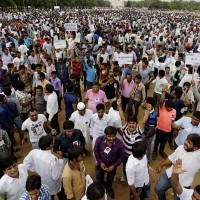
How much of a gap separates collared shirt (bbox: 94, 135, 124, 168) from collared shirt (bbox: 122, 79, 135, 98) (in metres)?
2.78

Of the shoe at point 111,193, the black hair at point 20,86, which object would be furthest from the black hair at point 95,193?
the black hair at point 20,86

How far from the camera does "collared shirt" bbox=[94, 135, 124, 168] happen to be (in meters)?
3.82

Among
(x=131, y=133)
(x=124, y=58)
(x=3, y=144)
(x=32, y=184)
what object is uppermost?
(x=124, y=58)

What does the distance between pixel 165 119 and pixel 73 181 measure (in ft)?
7.98

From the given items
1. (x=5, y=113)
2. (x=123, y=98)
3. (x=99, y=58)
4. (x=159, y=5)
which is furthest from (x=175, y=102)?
(x=159, y=5)

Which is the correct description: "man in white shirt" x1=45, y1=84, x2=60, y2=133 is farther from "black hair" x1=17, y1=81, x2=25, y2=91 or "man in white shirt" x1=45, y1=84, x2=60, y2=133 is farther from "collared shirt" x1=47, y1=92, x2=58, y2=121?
"black hair" x1=17, y1=81, x2=25, y2=91

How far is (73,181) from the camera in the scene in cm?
316

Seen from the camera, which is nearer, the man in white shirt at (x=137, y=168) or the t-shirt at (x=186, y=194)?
the t-shirt at (x=186, y=194)

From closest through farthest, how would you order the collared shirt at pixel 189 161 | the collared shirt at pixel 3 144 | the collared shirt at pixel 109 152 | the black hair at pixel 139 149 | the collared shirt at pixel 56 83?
the black hair at pixel 139 149
the collared shirt at pixel 189 161
the collared shirt at pixel 109 152
the collared shirt at pixel 3 144
the collared shirt at pixel 56 83

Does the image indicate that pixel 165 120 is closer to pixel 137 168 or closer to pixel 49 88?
pixel 137 168

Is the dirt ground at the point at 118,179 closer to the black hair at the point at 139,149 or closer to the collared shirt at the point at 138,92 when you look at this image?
the collared shirt at the point at 138,92

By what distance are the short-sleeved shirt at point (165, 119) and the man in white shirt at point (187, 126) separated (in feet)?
1.39

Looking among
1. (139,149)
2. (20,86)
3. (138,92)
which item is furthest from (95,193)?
(138,92)

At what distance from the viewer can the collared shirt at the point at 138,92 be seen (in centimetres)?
614
